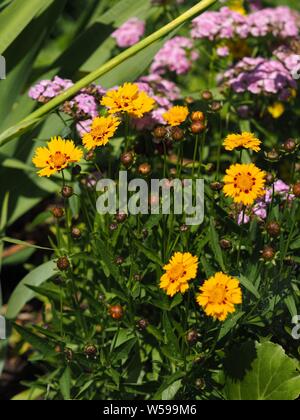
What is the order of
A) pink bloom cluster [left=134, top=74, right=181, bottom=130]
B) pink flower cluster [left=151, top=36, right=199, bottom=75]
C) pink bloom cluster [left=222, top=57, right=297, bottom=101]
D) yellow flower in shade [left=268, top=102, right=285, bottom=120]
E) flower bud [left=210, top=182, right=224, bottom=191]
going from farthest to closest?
pink flower cluster [left=151, top=36, right=199, bottom=75] < yellow flower in shade [left=268, top=102, right=285, bottom=120] < pink bloom cluster [left=222, top=57, right=297, bottom=101] < pink bloom cluster [left=134, top=74, right=181, bottom=130] < flower bud [left=210, top=182, right=224, bottom=191]

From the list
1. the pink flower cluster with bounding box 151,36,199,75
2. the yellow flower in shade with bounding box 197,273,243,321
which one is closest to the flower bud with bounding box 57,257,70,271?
the yellow flower in shade with bounding box 197,273,243,321

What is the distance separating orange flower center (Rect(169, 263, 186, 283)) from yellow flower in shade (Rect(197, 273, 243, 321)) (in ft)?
0.22

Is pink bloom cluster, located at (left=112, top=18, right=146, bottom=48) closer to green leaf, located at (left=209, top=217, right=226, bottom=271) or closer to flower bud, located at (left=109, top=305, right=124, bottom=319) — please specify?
green leaf, located at (left=209, top=217, right=226, bottom=271)

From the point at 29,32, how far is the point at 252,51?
0.85 metres

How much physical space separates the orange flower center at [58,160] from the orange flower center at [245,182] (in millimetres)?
397

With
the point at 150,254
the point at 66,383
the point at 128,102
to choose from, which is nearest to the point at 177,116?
the point at 128,102

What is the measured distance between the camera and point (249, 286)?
67.0 inches

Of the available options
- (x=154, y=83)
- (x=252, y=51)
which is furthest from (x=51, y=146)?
(x=252, y=51)

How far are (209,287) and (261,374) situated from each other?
0.43 meters

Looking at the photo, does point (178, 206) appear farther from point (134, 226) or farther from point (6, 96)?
point (6, 96)

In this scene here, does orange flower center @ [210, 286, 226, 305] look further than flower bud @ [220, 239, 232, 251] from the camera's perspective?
No

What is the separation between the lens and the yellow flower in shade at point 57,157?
5.60 ft

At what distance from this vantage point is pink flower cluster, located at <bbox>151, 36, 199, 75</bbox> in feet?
8.99

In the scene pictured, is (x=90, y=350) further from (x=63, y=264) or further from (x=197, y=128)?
(x=197, y=128)
